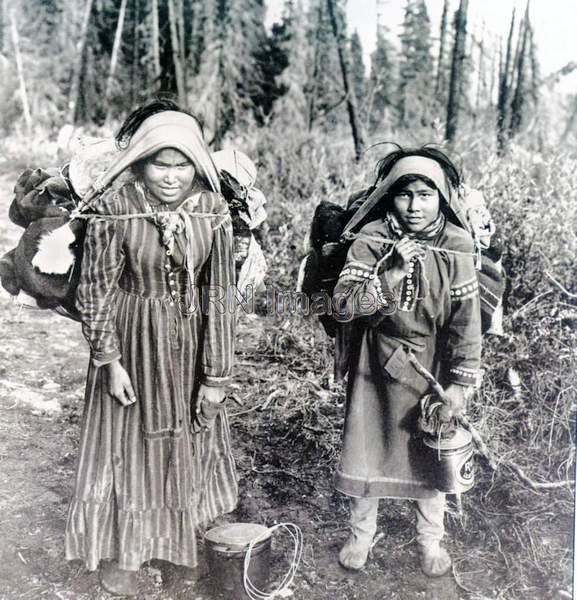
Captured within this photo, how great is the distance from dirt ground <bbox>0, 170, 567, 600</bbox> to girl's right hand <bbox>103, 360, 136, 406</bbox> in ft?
2.58

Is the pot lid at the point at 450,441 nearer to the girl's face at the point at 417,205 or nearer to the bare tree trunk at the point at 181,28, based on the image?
the girl's face at the point at 417,205

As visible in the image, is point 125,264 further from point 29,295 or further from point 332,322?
point 332,322

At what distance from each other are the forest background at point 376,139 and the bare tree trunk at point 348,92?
0.05ft

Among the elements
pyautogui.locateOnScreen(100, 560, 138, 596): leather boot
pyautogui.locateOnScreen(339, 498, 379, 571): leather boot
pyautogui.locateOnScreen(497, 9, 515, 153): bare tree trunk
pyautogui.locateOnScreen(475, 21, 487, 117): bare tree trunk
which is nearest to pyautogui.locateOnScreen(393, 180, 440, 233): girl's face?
pyautogui.locateOnScreen(339, 498, 379, 571): leather boot

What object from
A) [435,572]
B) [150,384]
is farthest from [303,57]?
[435,572]

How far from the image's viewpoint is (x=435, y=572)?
2.54 meters

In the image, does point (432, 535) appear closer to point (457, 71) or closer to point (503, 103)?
point (457, 71)

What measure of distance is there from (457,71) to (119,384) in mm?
2662

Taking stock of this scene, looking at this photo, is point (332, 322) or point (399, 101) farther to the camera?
point (399, 101)

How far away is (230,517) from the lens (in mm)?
2863

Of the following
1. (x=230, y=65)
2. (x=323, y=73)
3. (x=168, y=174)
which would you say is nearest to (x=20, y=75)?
(x=168, y=174)

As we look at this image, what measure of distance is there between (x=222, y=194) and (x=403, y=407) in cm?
111

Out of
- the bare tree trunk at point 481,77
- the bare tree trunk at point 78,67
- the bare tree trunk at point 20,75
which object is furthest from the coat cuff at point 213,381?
the bare tree trunk at point 481,77

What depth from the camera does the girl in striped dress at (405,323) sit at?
7.64 ft
